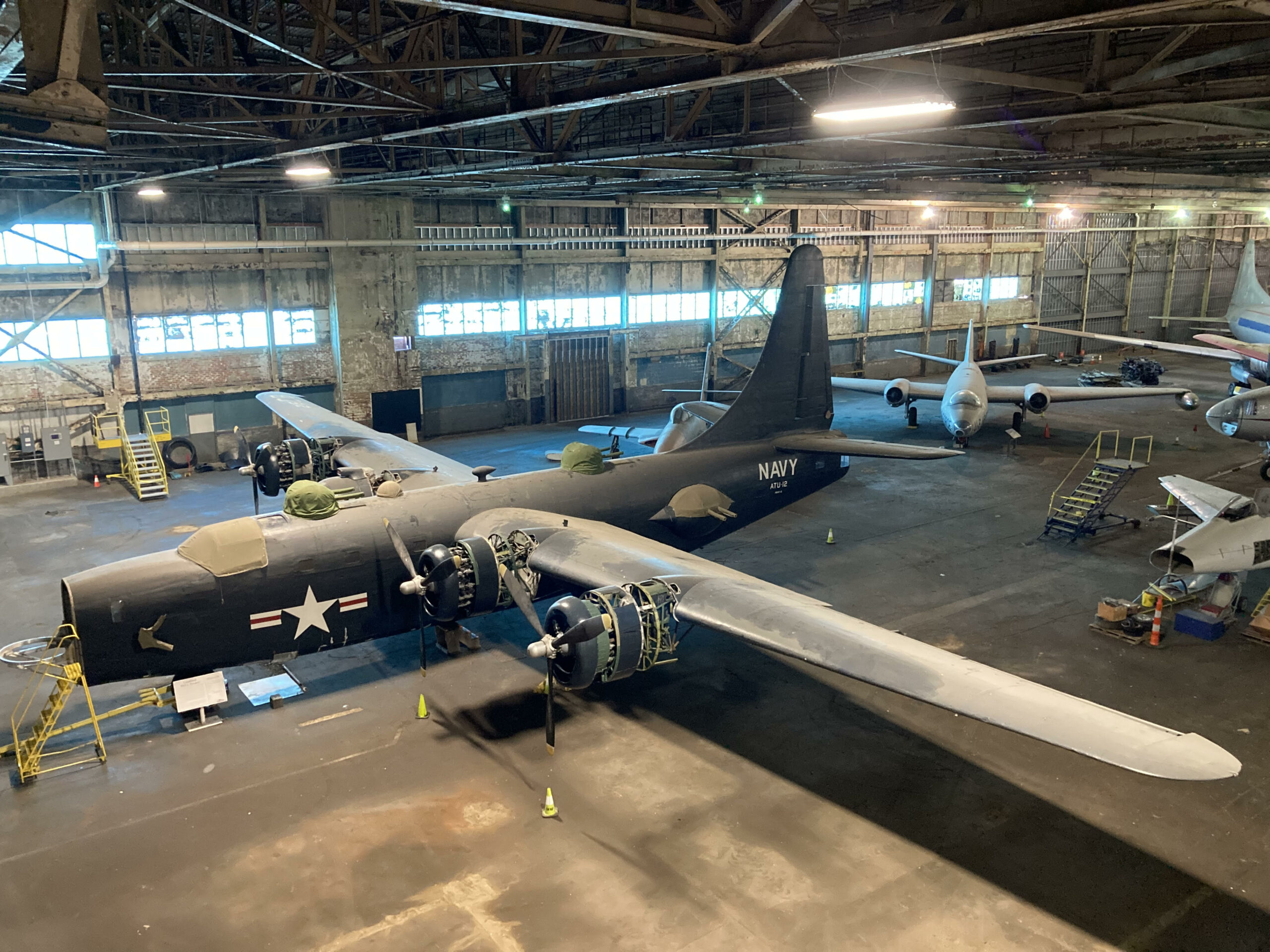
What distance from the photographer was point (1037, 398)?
38344mm

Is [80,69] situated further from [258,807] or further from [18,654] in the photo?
[18,654]

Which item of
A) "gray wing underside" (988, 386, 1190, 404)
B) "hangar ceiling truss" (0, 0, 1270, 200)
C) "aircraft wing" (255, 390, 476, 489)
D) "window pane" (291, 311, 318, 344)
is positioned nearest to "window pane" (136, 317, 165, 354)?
"window pane" (291, 311, 318, 344)

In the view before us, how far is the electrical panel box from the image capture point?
3111 cm

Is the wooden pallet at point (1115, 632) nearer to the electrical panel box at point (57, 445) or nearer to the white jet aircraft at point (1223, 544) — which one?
the white jet aircraft at point (1223, 544)

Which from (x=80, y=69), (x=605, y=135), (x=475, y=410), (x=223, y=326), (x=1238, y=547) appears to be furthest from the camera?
(x=475, y=410)

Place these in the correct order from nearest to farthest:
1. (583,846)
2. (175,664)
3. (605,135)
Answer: (583,846)
(175,664)
(605,135)

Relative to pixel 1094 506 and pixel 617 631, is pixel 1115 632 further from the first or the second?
pixel 617 631

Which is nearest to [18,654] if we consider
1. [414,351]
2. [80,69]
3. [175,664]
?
[175,664]

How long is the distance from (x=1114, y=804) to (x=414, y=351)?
3229 centimetres

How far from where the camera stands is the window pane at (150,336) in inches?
1308

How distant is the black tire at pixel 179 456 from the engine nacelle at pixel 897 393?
30234 millimetres

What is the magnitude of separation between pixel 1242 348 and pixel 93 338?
50.1 meters

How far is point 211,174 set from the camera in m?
25.7

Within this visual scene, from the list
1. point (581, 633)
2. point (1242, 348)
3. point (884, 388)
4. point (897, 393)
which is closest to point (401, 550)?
point (581, 633)
